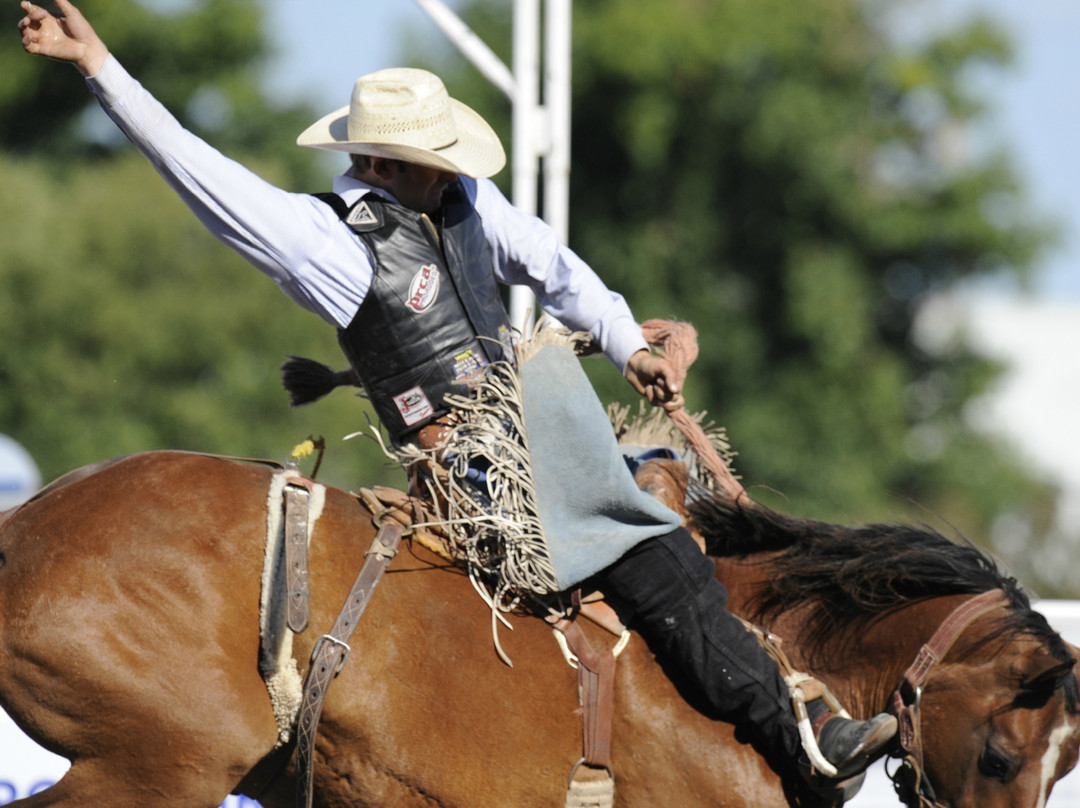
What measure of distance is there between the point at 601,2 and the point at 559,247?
60.5ft

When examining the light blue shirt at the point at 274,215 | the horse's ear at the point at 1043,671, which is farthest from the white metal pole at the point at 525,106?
the horse's ear at the point at 1043,671

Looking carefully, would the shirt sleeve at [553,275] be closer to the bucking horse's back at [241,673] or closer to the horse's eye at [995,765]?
the bucking horse's back at [241,673]

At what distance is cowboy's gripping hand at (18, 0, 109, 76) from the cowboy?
25cm

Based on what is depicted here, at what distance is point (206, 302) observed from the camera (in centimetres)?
1817

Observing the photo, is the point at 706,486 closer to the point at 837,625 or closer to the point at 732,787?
the point at 837,625

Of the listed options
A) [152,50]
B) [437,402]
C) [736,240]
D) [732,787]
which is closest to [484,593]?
[437,402]

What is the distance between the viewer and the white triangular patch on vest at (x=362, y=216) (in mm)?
3280

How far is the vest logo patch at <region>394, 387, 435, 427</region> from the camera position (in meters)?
3.38

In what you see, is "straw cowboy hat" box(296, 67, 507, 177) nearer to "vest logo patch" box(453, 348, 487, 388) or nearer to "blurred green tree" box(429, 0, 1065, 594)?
"vest logo patch" box(453, 348, 487, 388)

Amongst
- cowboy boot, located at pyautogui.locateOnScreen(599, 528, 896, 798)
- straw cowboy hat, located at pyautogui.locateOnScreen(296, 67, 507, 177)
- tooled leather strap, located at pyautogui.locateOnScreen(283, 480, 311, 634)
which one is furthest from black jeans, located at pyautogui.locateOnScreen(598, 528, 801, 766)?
straw cowboy hat, located at pyautogui.locateOnScreen(296, 67, 507, 177)

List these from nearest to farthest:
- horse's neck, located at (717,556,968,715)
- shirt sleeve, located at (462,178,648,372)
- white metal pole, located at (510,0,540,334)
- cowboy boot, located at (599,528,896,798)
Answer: cowboy boot, located at (599,528,896,798) < horse's neck, located at (717,556,968,715) < shirt sleeve, located at (462,178,648,372) < white metal pole, located at (510,0,540,334)

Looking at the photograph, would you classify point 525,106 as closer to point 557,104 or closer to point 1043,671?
point 557,104

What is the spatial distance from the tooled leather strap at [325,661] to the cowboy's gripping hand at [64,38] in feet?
4.31

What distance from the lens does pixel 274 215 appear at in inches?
123
